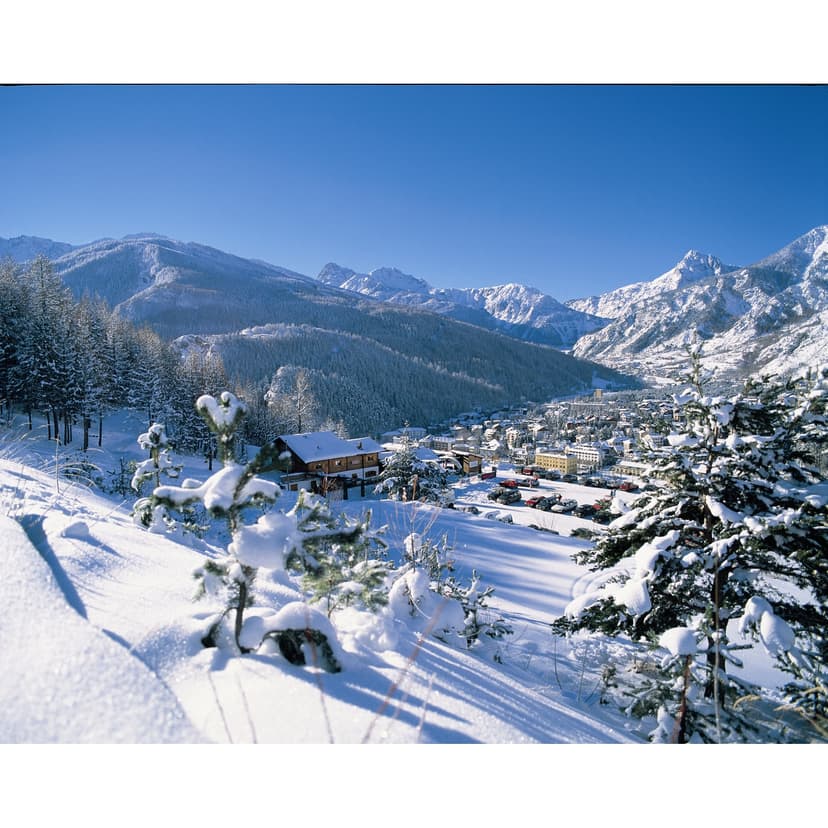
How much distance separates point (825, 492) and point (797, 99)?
2.70 meters

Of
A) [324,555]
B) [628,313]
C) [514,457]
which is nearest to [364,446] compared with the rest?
[324,555]

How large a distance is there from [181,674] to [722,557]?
2950 millimetres

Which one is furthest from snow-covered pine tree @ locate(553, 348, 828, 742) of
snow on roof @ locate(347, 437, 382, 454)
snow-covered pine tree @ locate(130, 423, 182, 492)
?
snow on roof @ locate(347, 437, 382, 454)

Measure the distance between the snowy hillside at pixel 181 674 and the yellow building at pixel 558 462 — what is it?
27.0 m

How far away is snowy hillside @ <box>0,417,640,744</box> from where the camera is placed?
1290mm

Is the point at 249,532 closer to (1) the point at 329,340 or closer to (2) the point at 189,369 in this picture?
(2) the point at 189,369

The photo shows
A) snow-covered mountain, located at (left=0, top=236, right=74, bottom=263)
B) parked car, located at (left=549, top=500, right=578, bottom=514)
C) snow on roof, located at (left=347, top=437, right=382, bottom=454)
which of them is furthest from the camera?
parked car, located at (left=549, top=500, right=578, bottom=514)

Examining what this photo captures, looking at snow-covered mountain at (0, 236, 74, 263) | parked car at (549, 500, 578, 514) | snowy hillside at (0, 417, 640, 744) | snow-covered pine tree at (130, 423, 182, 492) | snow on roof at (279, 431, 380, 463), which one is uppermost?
snow-covered mountain at (0, 236, 74, 263)

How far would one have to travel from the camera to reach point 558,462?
28.1 metres

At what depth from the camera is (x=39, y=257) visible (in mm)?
13523

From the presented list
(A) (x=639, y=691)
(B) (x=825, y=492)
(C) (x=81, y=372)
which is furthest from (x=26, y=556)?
(C) (x=81, y=372)

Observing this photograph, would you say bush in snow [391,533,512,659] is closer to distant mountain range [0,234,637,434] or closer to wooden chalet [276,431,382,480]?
wooden chalet [276,431,382,480]

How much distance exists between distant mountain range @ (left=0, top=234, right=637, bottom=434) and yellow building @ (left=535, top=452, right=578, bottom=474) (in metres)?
10.2
